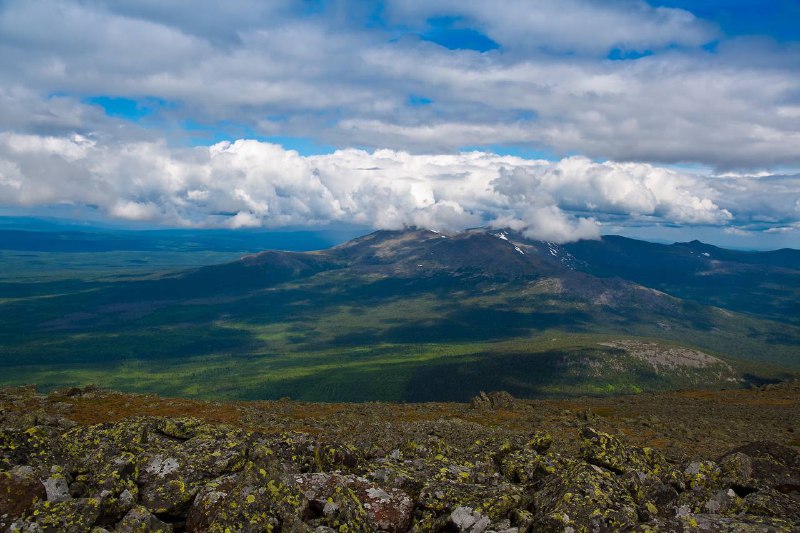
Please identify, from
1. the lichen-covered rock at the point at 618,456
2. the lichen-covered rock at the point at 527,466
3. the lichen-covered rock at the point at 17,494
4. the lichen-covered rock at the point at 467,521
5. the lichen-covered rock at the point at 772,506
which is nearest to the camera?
the lichen-covered rock at the point at 17,494

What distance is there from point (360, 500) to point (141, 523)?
8.28 metres

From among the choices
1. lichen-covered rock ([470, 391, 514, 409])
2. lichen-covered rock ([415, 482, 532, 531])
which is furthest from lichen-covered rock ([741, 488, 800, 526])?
lichen-covered rock ([470, 391, 514, 409])

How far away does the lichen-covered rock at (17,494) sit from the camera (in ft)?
58.0

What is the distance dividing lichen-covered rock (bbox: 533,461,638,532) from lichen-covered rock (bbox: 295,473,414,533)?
5.45m

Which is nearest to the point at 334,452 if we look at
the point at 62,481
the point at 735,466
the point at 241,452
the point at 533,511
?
the point at 241,452

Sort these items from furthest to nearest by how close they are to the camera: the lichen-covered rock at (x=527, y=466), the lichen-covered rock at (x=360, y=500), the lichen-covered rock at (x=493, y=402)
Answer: the lichen-covered rock at (x=493, y=402), the lichen-covered rock at (x=527, y=466), the lichen-covered rock at (x=360, y=500)

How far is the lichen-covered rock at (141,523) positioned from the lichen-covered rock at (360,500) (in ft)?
17.2

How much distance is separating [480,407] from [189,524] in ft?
254

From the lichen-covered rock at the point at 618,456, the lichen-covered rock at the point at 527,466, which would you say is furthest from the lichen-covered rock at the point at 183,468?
the lichen-covered rock at the point at 618,456

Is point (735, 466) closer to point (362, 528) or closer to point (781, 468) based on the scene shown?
point (781, 468)

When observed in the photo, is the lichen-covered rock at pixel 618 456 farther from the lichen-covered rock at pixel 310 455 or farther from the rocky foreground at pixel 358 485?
the lichen-covered rock at pixel 310 455

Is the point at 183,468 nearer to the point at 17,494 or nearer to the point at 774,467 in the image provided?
the point at 17,494

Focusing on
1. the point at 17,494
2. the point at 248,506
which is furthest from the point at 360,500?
the point at 17,494

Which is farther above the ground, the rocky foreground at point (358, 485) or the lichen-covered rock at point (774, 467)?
the rocky foreground at point (358, 485)
